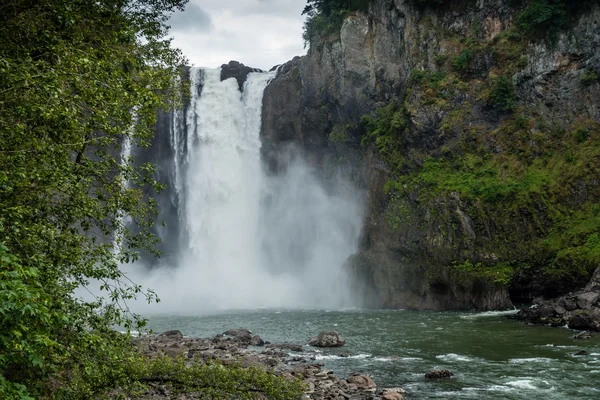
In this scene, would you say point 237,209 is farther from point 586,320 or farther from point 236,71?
point 586,320

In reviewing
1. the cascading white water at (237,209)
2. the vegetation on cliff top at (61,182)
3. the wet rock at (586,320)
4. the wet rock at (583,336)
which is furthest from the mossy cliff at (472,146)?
the vegetation on cliff top at (61,182)

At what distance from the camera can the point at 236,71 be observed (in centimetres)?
6259

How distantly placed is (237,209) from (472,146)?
27088mm

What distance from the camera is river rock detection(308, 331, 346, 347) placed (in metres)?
25.4

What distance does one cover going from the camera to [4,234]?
696 centimetres

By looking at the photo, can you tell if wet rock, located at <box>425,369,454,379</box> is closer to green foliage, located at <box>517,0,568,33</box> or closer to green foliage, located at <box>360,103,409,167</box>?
green foliage, located at <box>360,103,409,167</box>

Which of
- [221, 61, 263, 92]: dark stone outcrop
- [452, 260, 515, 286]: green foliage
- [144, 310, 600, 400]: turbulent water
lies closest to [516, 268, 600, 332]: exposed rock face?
[144, 310, 600, 400]: turbulent water

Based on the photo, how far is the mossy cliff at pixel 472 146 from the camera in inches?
1401

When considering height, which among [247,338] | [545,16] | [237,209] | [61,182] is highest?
[545,16]

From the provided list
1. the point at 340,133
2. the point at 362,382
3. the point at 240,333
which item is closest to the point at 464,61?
the point at 340,133

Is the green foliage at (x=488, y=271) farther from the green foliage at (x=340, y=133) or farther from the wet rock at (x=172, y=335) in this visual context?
the green foliage at (x=340, y=133)

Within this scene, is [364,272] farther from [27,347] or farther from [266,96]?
[27,347]

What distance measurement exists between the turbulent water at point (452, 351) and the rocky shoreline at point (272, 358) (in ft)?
2.93

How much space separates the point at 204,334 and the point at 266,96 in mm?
34485
